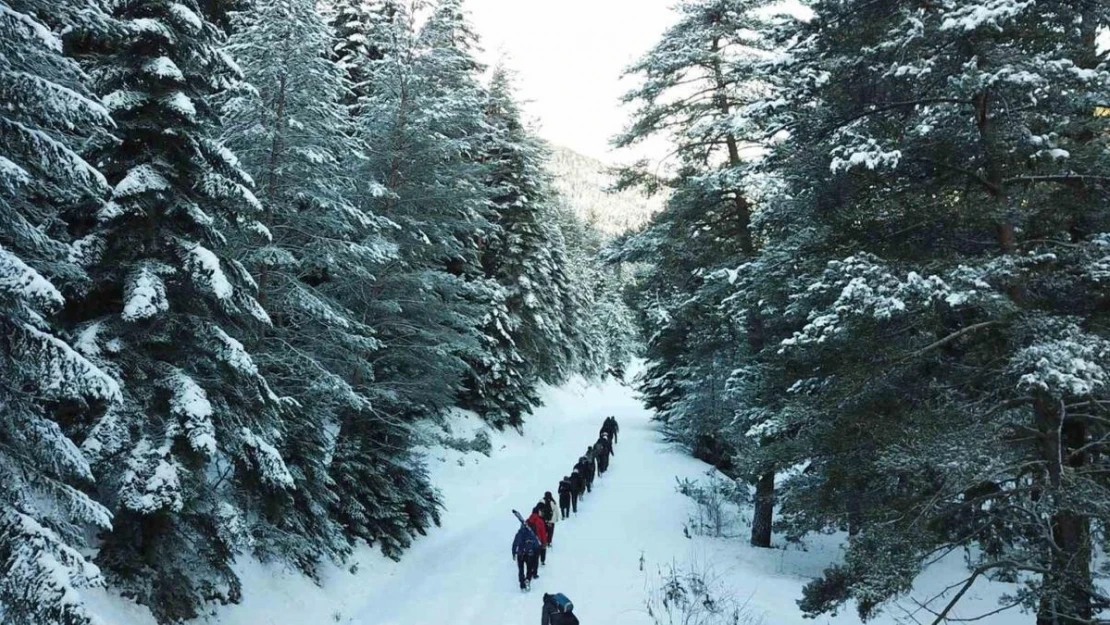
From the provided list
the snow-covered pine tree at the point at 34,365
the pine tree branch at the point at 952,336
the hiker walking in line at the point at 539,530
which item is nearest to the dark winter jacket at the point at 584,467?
the hiker walking in line at the point at 539,530

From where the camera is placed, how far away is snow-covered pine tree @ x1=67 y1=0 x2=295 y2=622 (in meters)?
7.37

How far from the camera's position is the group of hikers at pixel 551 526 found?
878cm

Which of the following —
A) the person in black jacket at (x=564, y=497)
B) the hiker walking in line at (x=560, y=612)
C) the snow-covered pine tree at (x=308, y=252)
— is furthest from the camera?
the person in black jacket at (x=564, y=497)

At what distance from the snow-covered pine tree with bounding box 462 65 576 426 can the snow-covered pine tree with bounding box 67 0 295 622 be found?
15.3 meters

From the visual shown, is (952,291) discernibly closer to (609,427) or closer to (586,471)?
(586,471)

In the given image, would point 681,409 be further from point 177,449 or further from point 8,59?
point 8,59

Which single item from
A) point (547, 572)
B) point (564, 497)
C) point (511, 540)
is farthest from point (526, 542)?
point (564, 497)

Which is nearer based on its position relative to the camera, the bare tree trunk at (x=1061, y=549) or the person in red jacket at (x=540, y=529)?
the bare tree trunk at (x=1061, y=549)

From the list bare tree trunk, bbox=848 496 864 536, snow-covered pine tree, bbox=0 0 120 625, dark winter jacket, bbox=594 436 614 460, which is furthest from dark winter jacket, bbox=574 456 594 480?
snow-covered pine tree, bbox=0 0 120 625

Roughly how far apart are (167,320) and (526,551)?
7.35 meters

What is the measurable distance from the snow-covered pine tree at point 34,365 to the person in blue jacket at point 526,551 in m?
7.34

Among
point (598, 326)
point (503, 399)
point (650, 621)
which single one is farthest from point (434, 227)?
point (598, 326)

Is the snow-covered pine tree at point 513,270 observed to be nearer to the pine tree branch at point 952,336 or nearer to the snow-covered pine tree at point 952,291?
the snow-covered pine tree at point 952,291

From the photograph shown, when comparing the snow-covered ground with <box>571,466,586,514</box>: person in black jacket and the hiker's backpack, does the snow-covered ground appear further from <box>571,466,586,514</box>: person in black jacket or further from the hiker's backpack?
the hiker's backpack
